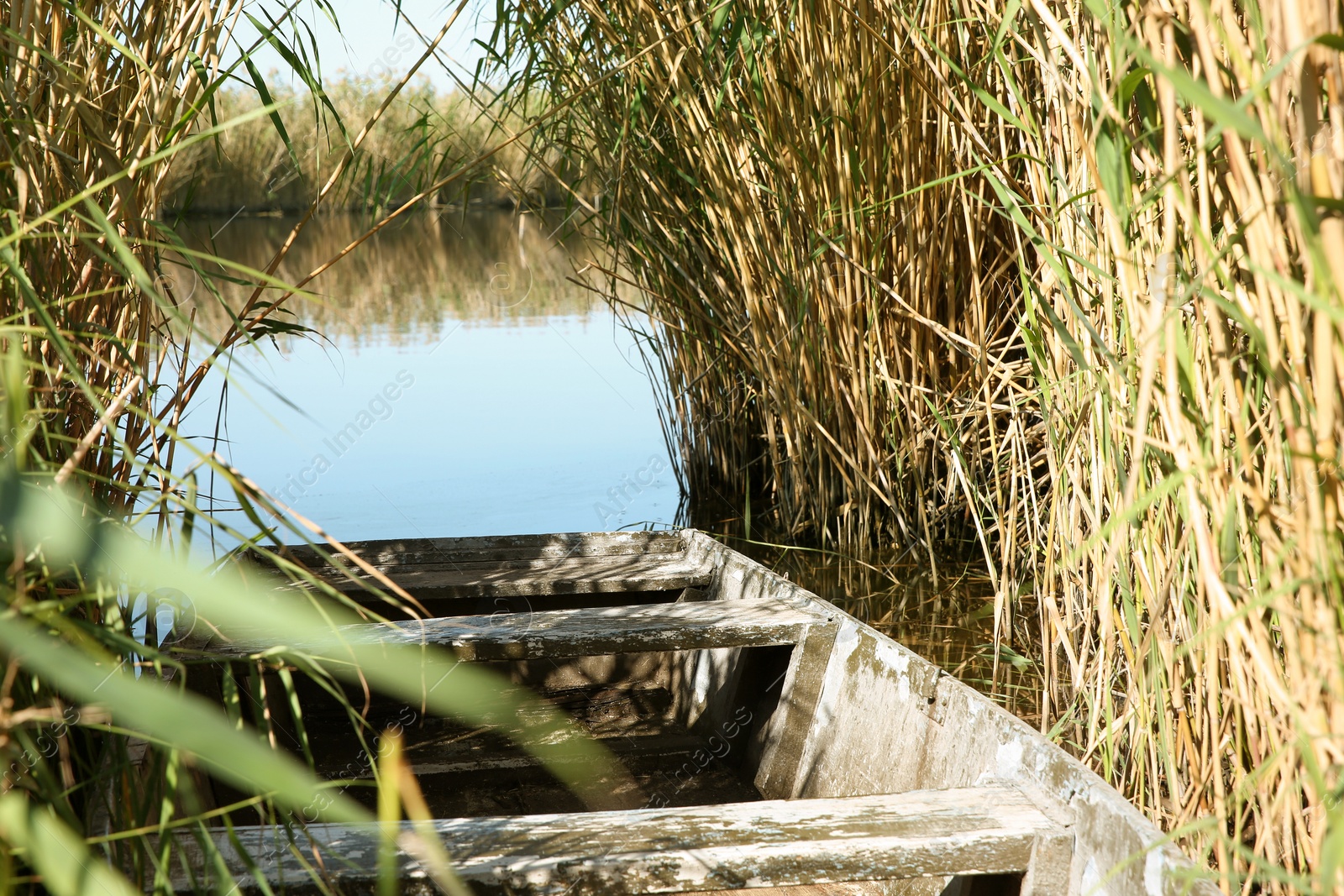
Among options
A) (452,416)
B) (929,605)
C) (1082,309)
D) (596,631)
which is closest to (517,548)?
(596,631)

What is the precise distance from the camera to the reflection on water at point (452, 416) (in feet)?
15.4

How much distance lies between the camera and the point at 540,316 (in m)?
10.6

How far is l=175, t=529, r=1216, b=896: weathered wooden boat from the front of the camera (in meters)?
1.16

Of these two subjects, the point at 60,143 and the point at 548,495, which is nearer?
the point at 60,143

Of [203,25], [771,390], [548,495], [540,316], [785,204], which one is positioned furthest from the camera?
[540,316]

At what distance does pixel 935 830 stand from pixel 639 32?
214 centimetres

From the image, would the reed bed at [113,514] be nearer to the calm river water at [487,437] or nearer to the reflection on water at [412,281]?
the calm river water at [487,437]

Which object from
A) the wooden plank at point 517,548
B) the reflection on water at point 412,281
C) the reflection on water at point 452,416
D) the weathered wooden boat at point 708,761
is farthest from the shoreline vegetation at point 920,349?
the reflection on water at point 412,281

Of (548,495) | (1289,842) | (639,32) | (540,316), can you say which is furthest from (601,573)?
(540,316)

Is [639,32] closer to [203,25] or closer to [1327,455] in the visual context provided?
[203,25]

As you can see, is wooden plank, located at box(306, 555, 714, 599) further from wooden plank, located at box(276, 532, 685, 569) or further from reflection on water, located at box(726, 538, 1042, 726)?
reflection on water, located at box(726, 538, 1042, 726)

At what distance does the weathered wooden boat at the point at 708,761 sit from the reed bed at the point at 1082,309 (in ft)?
0.45

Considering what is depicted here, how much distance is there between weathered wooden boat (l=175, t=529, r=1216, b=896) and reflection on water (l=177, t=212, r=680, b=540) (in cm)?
59

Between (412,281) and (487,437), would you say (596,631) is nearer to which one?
(487,437)
